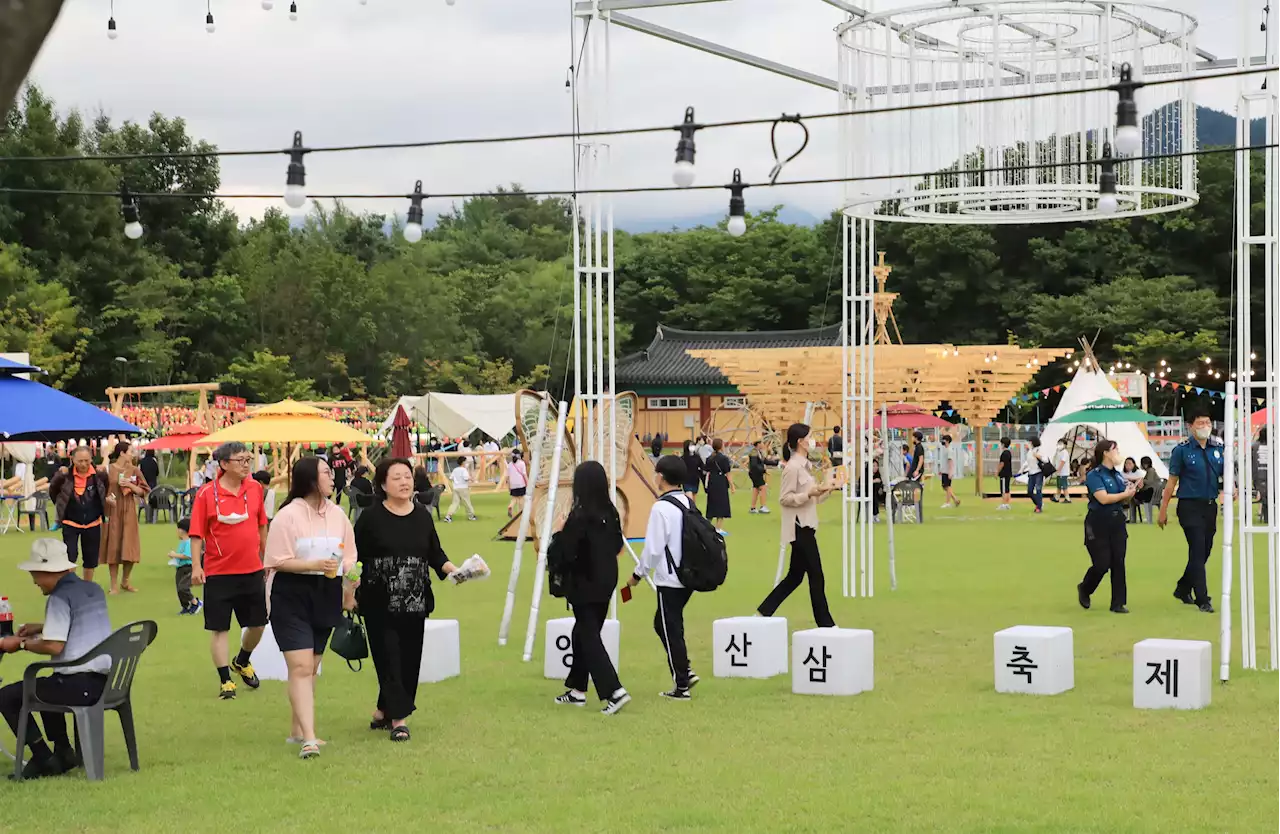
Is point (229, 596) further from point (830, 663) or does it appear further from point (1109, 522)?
point (1109, 522)

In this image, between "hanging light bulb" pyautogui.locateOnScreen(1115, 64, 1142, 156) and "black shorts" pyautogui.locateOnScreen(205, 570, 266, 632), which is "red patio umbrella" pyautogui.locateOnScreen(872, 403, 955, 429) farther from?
"hanging light bulb" pyautogui.locateOnScreen(1115, 64, 1142, 156)

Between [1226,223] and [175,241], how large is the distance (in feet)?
110

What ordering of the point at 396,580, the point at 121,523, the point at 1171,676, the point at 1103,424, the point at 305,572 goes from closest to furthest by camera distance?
the point at 305,572, the point at 396,580, the point at 1171,676, the point at 121,523, the point at 1103,424

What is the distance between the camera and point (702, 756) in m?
8.78

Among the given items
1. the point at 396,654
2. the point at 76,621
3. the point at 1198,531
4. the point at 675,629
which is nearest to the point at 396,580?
the point at 396,654

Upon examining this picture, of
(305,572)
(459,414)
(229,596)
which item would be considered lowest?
(229,596)

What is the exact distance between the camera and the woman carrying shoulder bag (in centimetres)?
1016

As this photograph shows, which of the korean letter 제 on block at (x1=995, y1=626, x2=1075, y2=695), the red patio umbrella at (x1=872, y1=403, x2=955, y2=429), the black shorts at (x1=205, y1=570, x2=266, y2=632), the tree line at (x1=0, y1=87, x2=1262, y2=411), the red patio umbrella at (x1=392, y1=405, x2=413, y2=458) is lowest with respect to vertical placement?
the korean letter 제 on block at (x1=995, y1=626, x2=1075, y2=695)

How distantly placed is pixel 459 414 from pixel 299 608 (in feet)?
115

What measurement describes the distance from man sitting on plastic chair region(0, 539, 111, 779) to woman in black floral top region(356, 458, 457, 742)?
56.9 inches

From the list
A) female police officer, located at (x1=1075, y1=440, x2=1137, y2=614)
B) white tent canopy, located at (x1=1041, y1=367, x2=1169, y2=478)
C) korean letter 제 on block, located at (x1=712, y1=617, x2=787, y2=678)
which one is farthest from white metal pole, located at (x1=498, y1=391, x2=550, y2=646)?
white tent canopy, located at (x1=1041, y1=367, x2=1169, y2=478)

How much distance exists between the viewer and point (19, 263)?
45.6 m

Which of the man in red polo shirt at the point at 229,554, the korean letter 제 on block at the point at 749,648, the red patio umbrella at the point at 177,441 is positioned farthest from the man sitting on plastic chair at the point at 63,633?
the red patio umbrella at the point at 177,441

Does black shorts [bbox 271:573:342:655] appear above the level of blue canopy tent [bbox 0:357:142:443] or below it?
below
